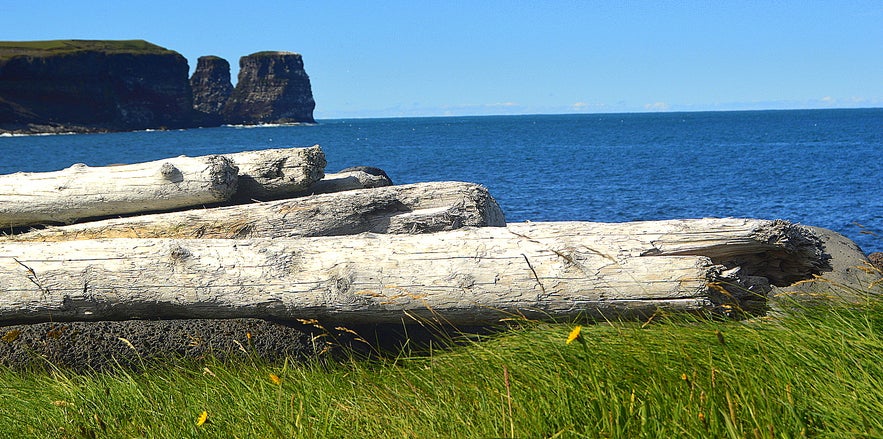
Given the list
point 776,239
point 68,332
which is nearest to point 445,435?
point 776,239

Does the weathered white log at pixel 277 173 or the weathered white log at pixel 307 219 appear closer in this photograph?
the weathered white log at pixel 307 219

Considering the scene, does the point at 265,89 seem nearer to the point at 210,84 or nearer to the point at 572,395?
the point at 210,84

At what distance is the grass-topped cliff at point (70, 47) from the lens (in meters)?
112

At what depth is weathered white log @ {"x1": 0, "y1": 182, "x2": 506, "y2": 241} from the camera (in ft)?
20.5

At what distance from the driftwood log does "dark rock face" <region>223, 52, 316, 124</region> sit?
158 metres

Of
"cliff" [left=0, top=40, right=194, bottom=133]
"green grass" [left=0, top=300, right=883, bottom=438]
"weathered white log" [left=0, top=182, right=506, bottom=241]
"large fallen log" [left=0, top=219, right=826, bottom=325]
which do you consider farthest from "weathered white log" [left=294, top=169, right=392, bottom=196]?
"cliff" [left=0, top=40, right=194, bottom=133]

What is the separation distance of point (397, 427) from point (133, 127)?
A: 129m

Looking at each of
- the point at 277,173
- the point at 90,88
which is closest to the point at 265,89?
the point at 90,88

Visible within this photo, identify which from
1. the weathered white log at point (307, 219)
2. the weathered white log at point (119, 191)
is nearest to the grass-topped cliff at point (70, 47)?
the weathered white log at point (119, 191)

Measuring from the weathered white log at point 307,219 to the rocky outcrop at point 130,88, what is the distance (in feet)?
375

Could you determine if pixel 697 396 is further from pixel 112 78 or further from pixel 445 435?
pixel 112 78

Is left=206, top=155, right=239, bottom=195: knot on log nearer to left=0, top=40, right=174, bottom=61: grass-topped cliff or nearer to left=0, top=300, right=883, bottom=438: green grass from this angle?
left=0, top=300, right=883, bottom=438: green grass

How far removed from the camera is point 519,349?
3807mm

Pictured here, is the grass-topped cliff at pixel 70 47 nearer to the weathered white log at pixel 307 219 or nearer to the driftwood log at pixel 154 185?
the driftwood log at pixel 154 185
